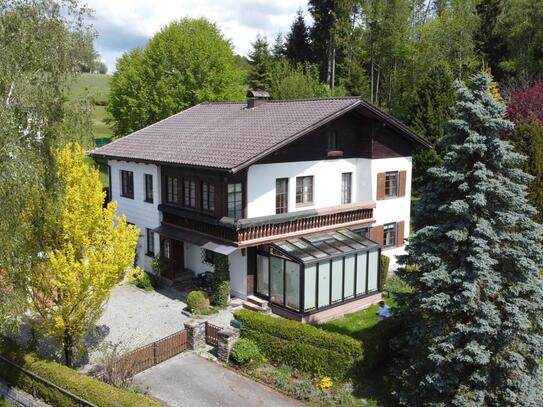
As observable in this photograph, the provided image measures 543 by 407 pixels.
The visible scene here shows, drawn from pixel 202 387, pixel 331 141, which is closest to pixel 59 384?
pixel 202 387

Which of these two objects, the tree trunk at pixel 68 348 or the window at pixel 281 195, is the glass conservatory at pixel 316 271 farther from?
the tree trunk at pixel 68 348

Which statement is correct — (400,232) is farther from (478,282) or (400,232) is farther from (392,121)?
(478,282)

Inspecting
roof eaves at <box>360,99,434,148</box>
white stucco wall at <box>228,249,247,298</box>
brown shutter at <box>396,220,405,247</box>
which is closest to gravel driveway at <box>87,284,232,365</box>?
white stucco wall at <box>228,249,247,298</box>

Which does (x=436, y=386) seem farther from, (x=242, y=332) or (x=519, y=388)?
(x=242, y=332)

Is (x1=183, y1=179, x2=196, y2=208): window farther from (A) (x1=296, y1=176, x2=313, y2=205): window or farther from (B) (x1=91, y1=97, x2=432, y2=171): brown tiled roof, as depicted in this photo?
(A) (x1=296, y1=176, x2=313, y2=205): window

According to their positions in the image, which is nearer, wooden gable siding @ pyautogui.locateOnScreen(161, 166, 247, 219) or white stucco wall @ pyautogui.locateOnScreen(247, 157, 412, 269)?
wooden gable siding @ pyautogui.locateOnScreen(161, 166, 247, 219)

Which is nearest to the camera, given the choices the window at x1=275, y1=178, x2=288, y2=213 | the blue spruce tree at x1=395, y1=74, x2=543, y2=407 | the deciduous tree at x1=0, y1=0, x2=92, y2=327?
the deciduous tree at x1=0, y1=0, x2=92, y2=327
